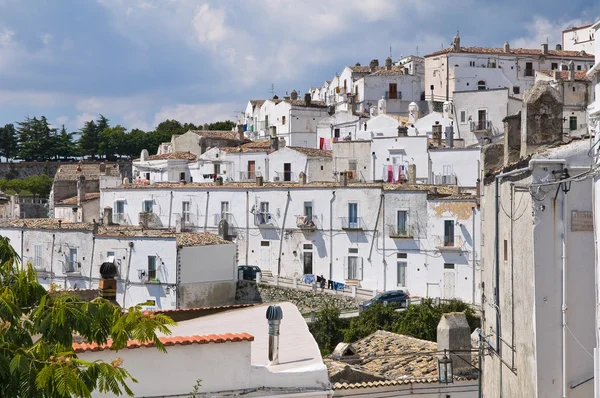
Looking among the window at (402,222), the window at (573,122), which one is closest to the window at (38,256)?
the window at (402,222)

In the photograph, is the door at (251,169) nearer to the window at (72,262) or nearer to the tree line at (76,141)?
the window at (72,262)

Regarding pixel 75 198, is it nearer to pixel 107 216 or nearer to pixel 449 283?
pixel 107 216

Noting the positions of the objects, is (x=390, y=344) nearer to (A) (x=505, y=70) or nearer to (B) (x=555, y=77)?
(B) (x=555, y=77)

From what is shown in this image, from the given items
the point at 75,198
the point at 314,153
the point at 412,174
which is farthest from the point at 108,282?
the point at 75,198

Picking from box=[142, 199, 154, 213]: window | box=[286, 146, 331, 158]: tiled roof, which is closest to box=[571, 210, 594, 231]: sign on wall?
box=[142, 199, 154, 213]: window

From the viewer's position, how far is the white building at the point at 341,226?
159 ft

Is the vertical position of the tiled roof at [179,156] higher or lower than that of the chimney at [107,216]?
higher

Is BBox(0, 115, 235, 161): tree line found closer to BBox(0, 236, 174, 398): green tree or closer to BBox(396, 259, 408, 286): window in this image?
BBox(396, 259, 408, 286): window

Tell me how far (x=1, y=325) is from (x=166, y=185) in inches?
1964

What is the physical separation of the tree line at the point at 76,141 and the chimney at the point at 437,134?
48.7 m

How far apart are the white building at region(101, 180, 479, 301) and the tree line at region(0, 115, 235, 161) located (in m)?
54.7

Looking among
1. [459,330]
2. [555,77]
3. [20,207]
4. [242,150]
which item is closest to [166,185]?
[242,150]

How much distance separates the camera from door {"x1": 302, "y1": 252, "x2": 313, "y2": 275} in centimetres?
5281

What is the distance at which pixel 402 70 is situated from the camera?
279ft
